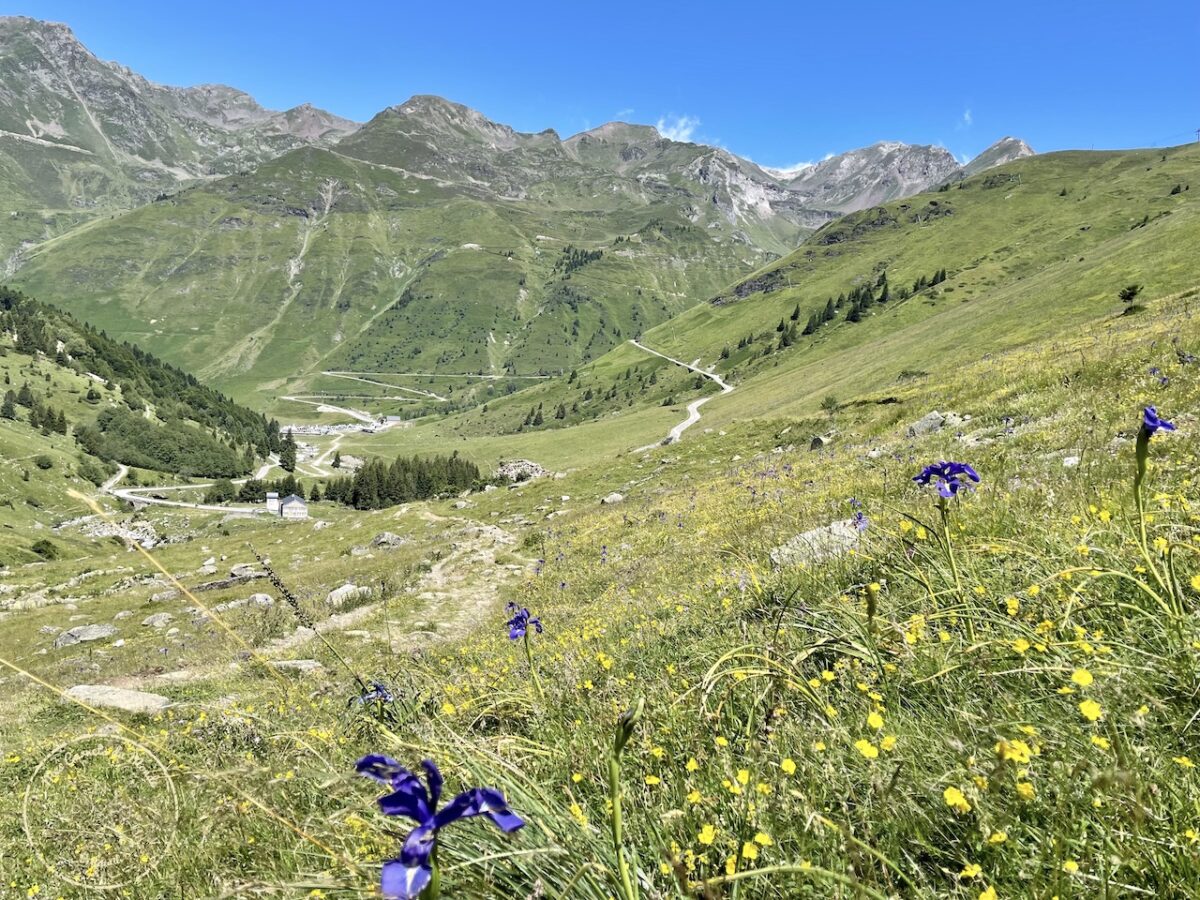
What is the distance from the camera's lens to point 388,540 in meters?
44.8

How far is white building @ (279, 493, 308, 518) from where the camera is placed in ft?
380

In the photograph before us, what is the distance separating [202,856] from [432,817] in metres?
3.67

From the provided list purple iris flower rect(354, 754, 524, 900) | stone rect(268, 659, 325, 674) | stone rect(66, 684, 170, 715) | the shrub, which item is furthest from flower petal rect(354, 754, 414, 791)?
the shrub

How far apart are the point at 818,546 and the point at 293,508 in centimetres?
12624

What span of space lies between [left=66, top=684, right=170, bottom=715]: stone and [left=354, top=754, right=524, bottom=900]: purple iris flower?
12.5 metres

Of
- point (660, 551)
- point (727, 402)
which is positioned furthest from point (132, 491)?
point (660, 551)

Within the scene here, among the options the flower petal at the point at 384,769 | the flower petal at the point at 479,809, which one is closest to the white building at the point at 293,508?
the flower petal at the point at 384,769

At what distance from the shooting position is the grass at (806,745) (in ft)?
7.29

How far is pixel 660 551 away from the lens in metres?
15.8

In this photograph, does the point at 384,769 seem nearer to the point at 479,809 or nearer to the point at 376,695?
the point at 479,809

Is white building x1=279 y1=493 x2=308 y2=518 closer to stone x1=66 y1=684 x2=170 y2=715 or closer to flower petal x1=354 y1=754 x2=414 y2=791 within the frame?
stone x1=66 y1=684 x2=170 y2=715

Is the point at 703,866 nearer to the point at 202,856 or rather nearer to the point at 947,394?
the point at 202,856

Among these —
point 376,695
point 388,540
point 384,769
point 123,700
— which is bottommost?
point 388,540

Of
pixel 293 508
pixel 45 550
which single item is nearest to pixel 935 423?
pixel 45 550
